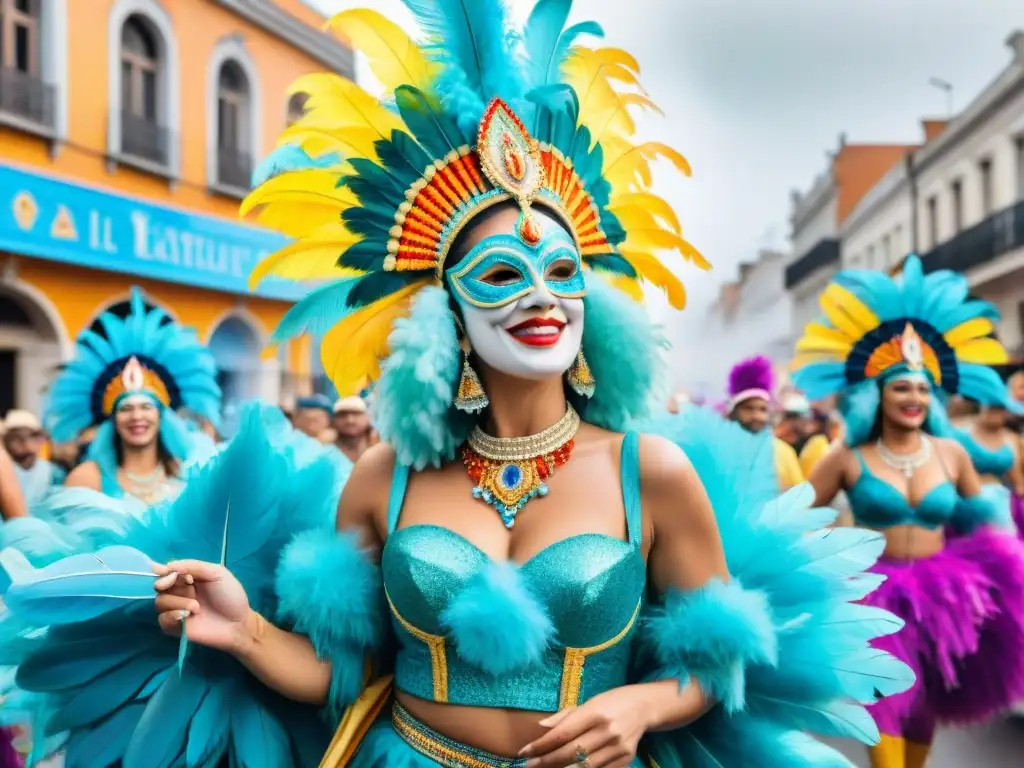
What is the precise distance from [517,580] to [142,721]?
3.04 ft

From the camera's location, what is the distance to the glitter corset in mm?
1968

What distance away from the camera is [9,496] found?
13.1 ft

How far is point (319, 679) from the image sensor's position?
221cm

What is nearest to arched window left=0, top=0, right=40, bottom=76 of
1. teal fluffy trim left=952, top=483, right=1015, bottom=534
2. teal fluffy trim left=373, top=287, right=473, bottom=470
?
teal fluffy trim left=952, top=483, right=1015, bottom=534

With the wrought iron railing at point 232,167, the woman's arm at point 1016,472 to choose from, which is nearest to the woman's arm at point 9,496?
the woman's arm at point 1016,472

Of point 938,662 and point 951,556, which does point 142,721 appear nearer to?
point 938,662

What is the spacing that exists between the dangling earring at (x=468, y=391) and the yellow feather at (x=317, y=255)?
1.15 feet

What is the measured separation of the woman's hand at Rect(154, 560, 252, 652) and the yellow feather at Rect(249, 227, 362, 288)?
69cm

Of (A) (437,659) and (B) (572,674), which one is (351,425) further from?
(B) (572,674)

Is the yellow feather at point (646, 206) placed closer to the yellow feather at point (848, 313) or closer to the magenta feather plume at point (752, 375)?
the yellow feather at point (848, 313)

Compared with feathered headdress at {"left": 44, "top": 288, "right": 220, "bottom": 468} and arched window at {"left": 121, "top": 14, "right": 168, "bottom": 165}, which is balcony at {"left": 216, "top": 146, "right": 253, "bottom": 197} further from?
feathered headdress at {"left": 44, "top": 288, "right": 220, "bottom": 468}

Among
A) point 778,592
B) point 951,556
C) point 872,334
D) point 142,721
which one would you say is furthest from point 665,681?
point 872,334

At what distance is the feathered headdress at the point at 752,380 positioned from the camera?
7.16 metres

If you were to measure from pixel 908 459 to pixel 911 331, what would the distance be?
597 mm
